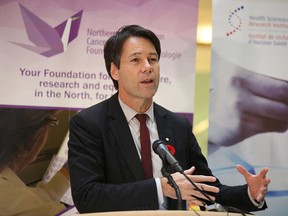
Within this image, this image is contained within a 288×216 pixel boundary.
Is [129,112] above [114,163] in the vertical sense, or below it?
above

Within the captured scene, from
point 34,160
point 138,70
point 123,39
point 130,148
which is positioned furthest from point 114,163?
point 34,160

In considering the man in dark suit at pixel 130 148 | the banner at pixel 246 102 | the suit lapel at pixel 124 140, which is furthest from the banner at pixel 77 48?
the suit lapel at pixel 124 140

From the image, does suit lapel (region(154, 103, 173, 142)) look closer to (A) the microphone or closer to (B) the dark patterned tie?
(B) the dark patterned tie

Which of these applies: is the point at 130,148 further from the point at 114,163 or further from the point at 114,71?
the point at 114,71

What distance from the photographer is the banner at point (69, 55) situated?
3.59 meters

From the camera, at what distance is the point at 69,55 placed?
3645mm

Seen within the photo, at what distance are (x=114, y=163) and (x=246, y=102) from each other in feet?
6.33

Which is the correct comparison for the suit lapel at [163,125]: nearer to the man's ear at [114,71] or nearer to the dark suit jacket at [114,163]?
the dark suit jacket at [114,163]

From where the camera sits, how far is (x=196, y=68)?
12.2ft

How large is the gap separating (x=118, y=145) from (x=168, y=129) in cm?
34

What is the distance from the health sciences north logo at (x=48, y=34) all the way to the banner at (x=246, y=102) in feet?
4.26

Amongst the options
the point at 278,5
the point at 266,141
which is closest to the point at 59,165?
the point at 266,141

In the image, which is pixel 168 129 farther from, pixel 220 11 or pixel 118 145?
pixel 220 11

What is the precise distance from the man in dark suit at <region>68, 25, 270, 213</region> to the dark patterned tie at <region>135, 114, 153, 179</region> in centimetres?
3
